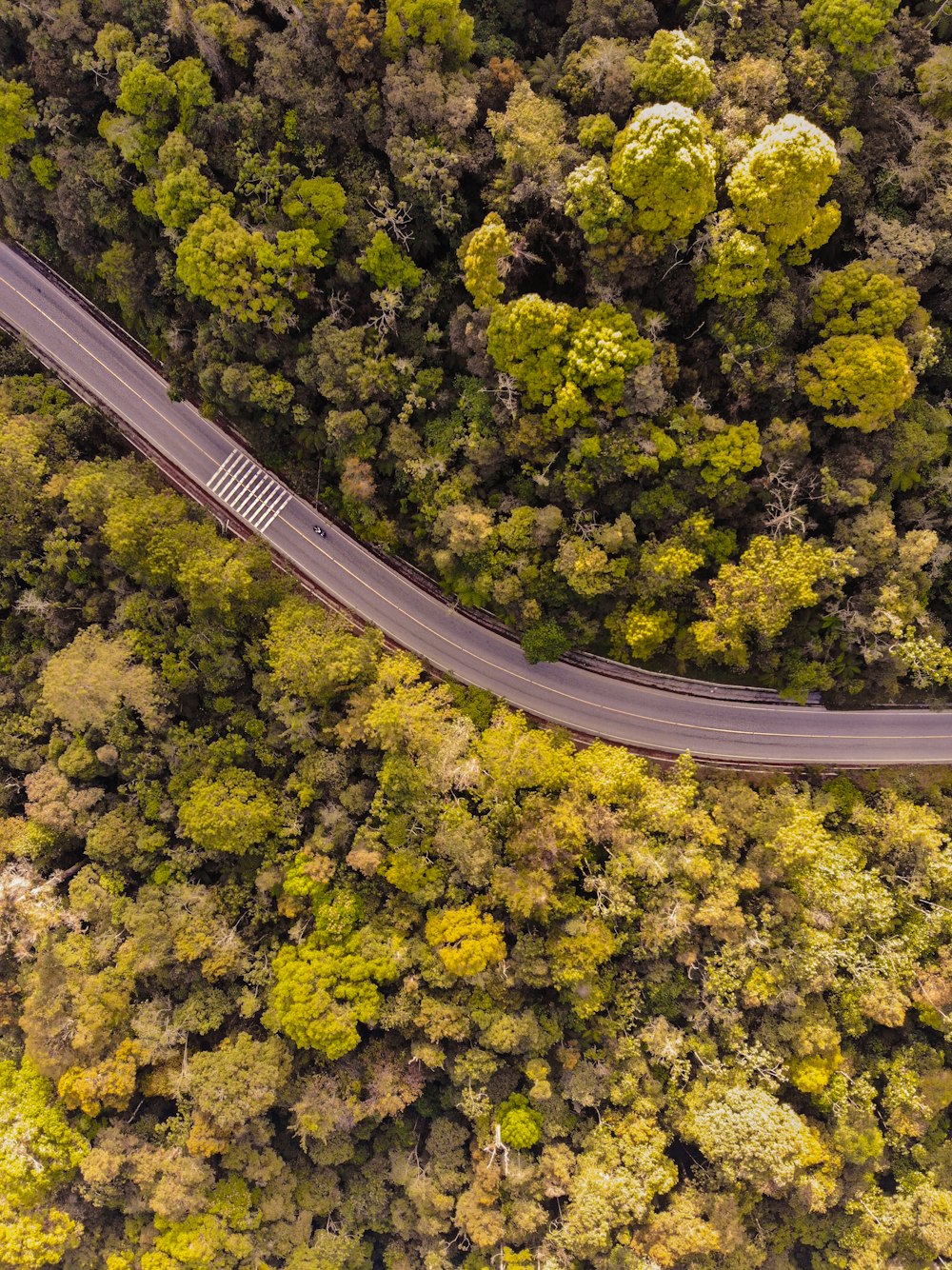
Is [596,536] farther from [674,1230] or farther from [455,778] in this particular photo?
[674,1230]

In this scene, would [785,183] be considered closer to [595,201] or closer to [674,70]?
[674,70]

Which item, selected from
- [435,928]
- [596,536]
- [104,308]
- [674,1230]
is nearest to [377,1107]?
[435,928]

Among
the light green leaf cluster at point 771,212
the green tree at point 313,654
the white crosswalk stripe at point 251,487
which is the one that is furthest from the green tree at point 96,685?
the light green leaf cluster at point 771,212

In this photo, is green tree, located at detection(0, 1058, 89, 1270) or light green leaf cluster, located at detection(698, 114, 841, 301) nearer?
light green leaf cluster, located at detection(698, 114, 841, 301)

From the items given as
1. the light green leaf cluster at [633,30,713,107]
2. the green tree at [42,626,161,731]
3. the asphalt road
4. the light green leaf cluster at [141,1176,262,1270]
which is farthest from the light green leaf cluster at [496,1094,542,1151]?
the light green leaf cluster at [633,30,713,107]

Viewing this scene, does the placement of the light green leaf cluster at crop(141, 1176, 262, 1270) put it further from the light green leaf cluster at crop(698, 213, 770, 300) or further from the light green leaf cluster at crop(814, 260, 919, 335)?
the light green leaf cluster at crop(814, 260, 919, 335)

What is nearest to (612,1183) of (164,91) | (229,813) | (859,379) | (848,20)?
(229,813)
